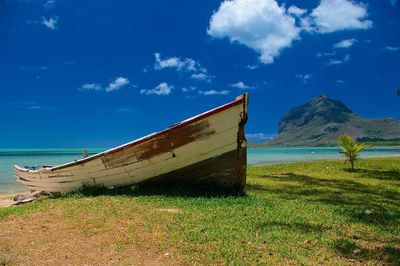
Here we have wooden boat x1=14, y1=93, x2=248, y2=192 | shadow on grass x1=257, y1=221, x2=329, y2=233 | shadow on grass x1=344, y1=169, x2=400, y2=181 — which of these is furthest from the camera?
shadow on grass x1=344, y1=169, x2=400, y2=181

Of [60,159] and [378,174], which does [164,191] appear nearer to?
[378,174]

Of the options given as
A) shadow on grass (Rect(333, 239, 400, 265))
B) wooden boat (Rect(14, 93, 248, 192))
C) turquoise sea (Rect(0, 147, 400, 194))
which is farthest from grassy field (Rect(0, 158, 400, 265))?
turquoise sea (Rect(0, 147, 400, 194))

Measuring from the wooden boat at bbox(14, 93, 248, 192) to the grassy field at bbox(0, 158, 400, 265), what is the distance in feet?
1.44

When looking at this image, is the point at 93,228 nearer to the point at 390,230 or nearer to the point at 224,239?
the point at 224,239

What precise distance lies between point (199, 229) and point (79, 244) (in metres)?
2.00

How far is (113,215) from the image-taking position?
8.47 m

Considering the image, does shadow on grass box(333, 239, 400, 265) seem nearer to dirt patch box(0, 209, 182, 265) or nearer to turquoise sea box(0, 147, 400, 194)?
dirt patch box(0, 209, 182, 265)

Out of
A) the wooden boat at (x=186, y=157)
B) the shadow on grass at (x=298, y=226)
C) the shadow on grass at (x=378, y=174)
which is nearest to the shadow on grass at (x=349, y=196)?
the shadow on grass at (x=298, y=226)

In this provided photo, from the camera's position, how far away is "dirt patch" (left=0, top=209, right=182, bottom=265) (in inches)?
229

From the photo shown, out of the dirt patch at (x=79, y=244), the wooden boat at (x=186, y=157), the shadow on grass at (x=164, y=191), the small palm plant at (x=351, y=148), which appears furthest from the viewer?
the small palm plant at (x=351, y=148)

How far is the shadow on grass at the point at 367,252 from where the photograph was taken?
18.5ft

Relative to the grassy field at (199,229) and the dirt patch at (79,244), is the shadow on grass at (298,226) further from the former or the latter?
the dirt patch at (79,244)

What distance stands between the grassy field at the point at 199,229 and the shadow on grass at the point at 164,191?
33mm

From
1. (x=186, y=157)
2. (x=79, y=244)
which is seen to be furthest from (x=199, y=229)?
(x=186, y=157)
